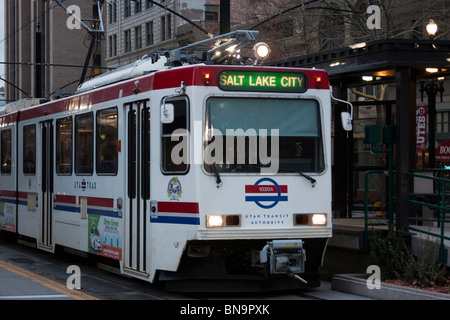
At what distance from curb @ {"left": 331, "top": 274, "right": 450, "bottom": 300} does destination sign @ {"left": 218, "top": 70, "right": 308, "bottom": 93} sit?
117 inches

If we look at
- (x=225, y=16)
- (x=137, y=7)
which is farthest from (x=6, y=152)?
(x=137, y=7)

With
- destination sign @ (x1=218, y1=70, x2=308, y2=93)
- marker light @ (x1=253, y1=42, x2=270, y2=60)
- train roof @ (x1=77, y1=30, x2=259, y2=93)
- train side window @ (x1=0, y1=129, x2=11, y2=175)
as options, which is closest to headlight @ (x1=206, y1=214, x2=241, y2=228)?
destination sign @ (x1=218, y1=70, x2=308, y2=93)

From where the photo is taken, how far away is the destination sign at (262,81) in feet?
37.4

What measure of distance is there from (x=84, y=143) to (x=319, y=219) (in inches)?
192

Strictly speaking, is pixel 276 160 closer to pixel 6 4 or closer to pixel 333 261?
pixel 333 261

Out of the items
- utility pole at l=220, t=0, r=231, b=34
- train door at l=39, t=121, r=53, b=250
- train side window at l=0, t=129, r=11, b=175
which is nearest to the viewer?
train door at l=39, t=121, r=53, b=250

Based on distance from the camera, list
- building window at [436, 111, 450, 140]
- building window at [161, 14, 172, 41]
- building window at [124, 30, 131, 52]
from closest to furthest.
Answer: building window at [436, 111, 450, 140]
building window at [161, 14, 172, 41]
building window at [124, 30, 131, 52]

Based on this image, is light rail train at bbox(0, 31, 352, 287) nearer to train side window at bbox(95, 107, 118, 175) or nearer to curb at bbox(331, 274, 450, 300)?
train side window at bbox(95, 107, 118, 175)

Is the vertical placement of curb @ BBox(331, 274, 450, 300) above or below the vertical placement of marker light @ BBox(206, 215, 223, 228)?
below

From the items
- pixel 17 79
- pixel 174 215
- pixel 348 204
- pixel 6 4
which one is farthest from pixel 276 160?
pixel 6 4

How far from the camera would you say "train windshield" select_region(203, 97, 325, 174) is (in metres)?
11.2

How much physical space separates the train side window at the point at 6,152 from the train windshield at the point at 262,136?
9.51 metres

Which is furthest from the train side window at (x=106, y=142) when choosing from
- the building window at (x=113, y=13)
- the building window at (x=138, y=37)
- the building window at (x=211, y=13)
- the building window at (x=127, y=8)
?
the building window at (x=113, y=13)
